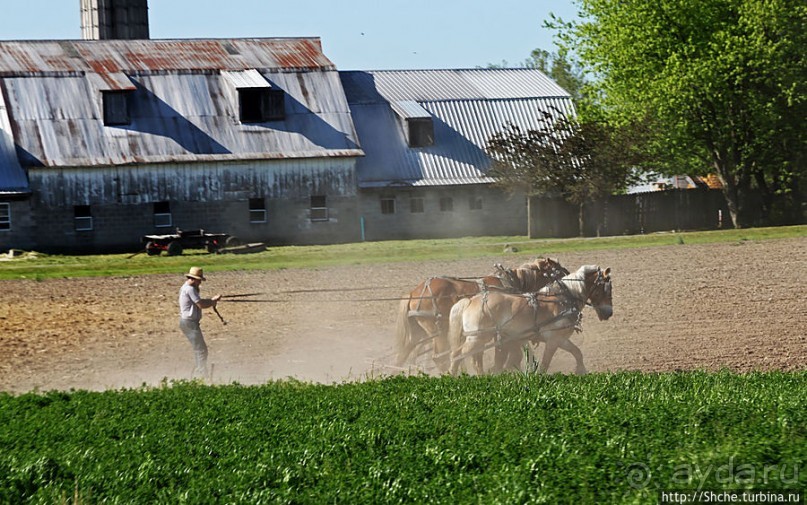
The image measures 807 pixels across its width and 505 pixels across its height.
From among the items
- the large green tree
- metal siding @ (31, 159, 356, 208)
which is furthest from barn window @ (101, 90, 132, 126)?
the large green tree

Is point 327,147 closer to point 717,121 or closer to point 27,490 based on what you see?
point 717,121

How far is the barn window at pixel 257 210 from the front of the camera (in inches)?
2050

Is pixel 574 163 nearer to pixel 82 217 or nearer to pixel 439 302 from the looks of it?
pixel 82 217

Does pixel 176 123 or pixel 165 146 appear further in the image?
pixel 176 123

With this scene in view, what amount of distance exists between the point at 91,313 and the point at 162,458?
16.2 m

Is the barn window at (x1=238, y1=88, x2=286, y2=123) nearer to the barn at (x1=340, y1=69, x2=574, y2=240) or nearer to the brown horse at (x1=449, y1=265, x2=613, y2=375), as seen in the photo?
the barn at (x1=340, y1=69, x2=574, y2=240)

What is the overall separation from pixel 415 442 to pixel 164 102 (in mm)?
42311

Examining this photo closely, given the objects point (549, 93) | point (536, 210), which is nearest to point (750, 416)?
point (536, 210)

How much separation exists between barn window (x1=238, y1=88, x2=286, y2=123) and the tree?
32.2 ft

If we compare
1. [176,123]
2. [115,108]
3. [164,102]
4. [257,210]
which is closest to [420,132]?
[257,210]

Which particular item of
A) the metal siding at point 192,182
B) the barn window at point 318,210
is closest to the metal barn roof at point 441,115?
the barn window at point 318,210

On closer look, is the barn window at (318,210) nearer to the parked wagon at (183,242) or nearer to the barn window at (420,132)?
the barn window at (420,132)

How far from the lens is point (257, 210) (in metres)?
52.2

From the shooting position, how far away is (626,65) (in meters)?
52.4
